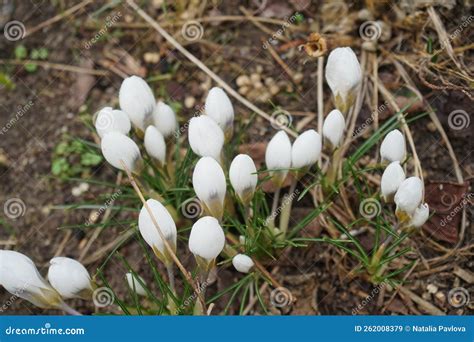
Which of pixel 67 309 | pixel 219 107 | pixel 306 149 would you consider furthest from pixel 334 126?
pixel 67 309

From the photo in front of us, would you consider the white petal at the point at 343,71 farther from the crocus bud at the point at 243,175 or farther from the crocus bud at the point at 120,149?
the crocus bud at the point at 120,149

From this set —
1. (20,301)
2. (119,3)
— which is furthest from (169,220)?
(119,3)

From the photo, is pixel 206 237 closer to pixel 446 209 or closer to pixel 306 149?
pixel 306 149

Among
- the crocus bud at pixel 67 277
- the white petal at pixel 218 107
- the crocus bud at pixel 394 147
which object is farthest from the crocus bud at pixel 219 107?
the crocus bud at pixel 67 277

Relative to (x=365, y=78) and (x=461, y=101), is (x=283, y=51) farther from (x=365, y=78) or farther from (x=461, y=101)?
(x=461, y=101)

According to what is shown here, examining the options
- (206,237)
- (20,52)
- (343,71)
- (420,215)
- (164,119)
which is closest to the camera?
(206,237)

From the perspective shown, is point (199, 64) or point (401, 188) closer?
point (401, 188)
